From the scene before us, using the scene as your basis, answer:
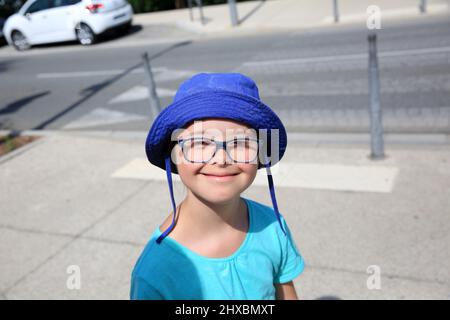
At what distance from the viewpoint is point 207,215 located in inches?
69.8

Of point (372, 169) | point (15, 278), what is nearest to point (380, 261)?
point (372, 169)

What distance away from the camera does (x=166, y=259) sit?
170 cm

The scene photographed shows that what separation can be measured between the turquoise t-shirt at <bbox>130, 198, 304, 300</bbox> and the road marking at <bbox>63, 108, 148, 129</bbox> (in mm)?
6626

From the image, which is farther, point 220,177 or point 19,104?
point 19,104

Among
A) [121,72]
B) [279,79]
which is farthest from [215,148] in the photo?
[121,72]

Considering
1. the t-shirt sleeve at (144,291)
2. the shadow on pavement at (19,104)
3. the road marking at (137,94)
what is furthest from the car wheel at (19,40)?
the t-shirt sleeve at (144,291)

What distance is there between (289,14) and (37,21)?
320 inches

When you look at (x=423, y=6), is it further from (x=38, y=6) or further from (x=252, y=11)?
(x=38, y=6)

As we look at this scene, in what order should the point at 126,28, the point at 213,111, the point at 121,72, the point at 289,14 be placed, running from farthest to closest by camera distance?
the point at 126,28 → the point at 289,14 → the point at 121,72 → the point at 213,111

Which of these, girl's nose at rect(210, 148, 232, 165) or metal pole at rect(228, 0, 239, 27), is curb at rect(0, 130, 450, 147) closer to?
girl's nose at rect(210, 148, 232, 165)

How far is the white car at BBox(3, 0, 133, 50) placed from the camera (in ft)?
49.4

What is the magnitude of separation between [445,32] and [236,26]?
6.60 m

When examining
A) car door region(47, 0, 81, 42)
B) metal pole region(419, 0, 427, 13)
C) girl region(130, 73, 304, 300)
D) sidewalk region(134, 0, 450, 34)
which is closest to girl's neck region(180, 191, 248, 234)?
girl region(130, 73, 304, 300)
